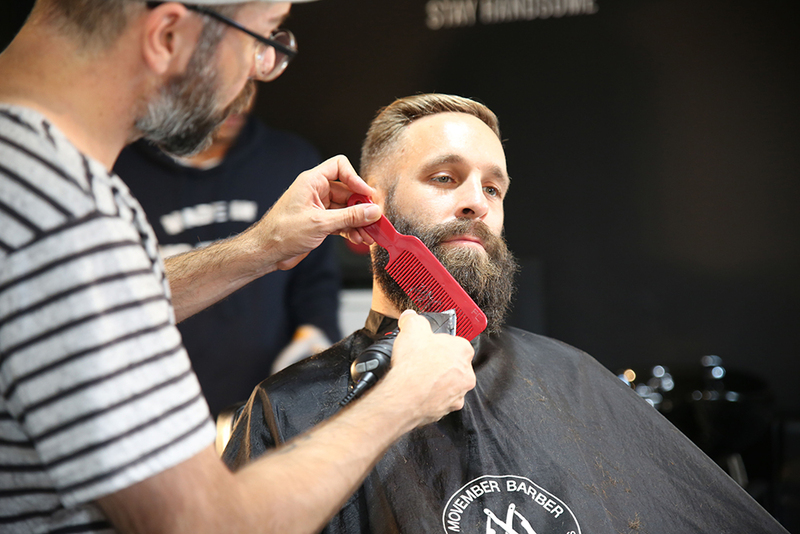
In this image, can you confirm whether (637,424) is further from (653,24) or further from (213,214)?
(653,24)

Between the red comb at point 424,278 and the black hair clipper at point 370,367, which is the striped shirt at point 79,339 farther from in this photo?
the red comb at point 424,278

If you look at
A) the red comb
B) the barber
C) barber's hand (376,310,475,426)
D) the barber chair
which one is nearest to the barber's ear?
the barber

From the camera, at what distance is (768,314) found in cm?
318

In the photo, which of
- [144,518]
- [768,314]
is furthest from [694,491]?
[768,314]

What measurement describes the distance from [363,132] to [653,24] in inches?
65.3

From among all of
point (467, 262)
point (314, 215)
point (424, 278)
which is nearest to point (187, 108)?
point (314, 215)

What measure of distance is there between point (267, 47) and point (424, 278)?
65 centimetres

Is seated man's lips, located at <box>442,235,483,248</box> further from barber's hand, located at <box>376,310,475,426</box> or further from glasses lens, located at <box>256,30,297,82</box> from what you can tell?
glasses lens, located at <box>256,30,297,82</box>

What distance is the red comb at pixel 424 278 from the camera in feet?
4.60

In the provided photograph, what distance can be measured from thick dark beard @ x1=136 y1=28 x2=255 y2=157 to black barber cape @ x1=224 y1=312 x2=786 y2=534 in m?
0.70

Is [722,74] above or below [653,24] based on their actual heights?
below

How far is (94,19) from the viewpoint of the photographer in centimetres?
79

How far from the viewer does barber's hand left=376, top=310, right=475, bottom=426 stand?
96 centimetres

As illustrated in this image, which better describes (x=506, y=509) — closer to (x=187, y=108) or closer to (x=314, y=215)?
(x=314, y=215)
